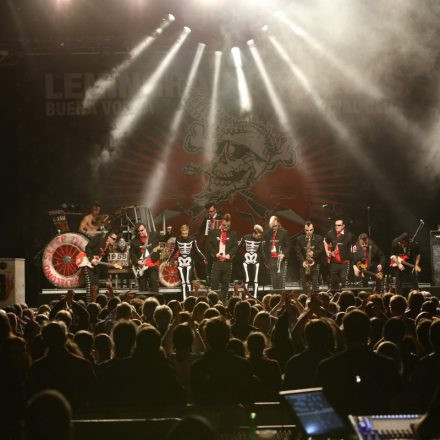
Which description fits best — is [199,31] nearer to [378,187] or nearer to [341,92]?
[341,92]

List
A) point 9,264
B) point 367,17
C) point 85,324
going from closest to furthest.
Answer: point 85,324 < point 9,264 < point 367,17

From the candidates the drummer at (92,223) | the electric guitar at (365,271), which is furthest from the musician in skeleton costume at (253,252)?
the drummer at (92,223)

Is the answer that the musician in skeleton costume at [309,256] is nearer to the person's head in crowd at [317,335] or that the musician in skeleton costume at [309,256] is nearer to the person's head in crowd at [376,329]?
the person's head in crowd at [376,329]

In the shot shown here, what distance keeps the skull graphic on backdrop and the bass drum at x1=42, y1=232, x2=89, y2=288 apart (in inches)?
150

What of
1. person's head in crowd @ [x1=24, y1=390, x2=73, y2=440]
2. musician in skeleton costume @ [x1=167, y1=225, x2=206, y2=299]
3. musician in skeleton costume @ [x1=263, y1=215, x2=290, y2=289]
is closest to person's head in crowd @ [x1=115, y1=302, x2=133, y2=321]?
person's head in crowd @ [x1=24, y1=390, x2=73, y2=440]

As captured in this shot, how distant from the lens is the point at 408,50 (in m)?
16.2

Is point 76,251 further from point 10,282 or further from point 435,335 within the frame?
point 435,335

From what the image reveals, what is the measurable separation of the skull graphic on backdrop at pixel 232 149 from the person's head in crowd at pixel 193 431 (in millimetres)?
15777

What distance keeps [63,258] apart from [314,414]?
543 inches

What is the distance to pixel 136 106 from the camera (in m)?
18.0

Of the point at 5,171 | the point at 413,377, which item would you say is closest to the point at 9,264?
the point at 5,171

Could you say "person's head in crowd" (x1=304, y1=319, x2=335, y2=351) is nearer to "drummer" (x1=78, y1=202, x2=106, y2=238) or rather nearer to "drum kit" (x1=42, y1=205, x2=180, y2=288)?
"drum kit" (x1=42, y1=205, x2=180, y2=288)

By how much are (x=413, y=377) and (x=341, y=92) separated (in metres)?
14.6

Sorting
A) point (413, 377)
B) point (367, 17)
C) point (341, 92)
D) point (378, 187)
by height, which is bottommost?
point (413, 377)
